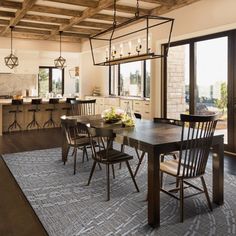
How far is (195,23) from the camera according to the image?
537 centimetres

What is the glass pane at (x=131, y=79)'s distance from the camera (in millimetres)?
8416

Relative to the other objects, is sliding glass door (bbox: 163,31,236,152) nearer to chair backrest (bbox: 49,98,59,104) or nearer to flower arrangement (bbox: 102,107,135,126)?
flower arrangement (bbox: 102,107,135,126)

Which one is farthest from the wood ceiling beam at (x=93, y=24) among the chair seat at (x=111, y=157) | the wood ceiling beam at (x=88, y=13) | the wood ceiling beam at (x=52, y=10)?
the chair seat at (x=111, y=157)

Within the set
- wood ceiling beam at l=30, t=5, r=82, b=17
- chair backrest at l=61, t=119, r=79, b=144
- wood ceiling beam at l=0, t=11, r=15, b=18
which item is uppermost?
wood ceiling beam at l=0, t=11, r=15, b=18

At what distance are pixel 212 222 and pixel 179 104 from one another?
3970 millimetres

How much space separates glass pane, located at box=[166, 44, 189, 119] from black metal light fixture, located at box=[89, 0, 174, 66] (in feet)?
1.03

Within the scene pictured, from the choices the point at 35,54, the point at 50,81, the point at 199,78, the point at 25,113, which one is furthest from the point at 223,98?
→ the point at 50,81

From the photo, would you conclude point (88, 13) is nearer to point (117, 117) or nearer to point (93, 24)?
point (93, 24)

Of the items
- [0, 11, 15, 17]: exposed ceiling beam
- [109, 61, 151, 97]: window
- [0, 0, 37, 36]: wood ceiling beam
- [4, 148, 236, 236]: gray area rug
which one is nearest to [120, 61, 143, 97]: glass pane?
[109, 61, 151, 97]: window

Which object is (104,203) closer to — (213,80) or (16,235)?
(16,235)

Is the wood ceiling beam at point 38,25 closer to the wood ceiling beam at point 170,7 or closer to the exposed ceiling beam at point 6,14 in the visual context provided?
the exposed ceiling beam at point 6,14

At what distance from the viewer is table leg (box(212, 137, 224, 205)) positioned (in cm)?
297

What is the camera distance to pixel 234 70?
4.88 metres

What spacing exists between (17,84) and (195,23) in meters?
7.70
